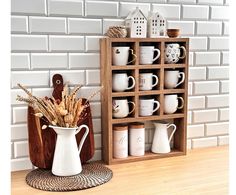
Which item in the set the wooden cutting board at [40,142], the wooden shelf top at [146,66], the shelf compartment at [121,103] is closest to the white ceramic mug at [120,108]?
the shelf compartment at [121,103]

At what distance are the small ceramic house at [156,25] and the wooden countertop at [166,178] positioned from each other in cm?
51

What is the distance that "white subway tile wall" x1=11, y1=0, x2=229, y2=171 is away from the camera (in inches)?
47.4

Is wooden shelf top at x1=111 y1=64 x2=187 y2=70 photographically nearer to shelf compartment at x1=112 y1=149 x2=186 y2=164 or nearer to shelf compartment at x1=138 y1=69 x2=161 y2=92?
shelf compartment at x1=138 y1=69 x2=161 y2=92

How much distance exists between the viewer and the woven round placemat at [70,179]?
1.04 metres

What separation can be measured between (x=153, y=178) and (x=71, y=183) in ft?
0.92

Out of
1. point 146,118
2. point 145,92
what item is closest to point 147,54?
A: point 145,92

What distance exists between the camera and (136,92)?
1.30 m

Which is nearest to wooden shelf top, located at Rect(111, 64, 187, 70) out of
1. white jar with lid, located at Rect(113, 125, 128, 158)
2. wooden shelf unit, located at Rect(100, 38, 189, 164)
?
wooden shelf unit, located at Rect(100, 38, 189, 164)

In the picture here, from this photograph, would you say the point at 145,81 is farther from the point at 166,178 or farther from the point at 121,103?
the point at 166,178

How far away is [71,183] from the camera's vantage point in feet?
3.49

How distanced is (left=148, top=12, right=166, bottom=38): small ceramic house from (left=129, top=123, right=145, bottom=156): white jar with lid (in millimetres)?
365

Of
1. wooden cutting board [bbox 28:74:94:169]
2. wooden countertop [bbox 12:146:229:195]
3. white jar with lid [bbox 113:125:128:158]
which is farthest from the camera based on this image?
white jar with lid [bbox 113:125:128:158]
